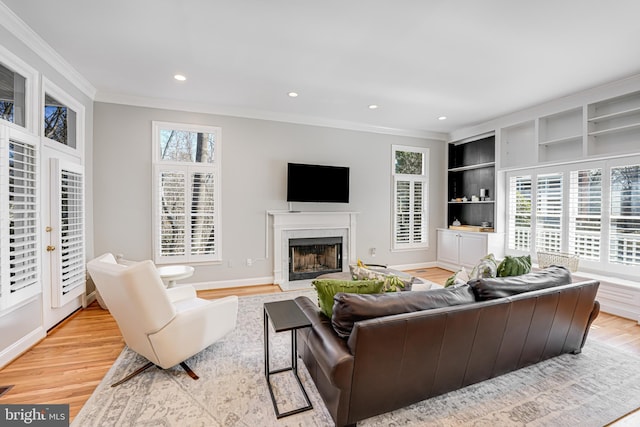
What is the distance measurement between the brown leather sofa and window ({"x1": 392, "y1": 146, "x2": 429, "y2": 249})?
12.2ft

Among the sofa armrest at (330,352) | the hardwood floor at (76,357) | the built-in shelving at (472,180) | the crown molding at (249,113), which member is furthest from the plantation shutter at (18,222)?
the built-in shelving at (472,180)

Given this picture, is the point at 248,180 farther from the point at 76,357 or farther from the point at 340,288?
the point at 340,288

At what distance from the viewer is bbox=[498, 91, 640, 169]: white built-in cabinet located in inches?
151

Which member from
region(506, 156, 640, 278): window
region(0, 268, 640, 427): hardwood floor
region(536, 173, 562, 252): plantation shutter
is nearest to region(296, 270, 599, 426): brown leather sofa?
region(0, 268, 640, 427): hardwood floor

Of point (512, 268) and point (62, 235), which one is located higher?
point (62, 235)

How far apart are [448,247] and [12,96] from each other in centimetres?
693

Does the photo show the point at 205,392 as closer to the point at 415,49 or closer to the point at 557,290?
the point at 557,290

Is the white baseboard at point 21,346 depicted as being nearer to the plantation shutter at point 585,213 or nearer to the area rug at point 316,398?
the area rug at point 316,398

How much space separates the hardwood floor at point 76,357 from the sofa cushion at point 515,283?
0.93 metres

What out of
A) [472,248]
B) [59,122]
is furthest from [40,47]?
[472,248]

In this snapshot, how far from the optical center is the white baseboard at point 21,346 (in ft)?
8.15

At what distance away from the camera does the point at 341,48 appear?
2969 millimetres

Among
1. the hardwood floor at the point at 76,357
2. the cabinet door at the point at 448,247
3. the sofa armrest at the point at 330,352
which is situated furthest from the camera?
the cabinet door at the point at 448,247

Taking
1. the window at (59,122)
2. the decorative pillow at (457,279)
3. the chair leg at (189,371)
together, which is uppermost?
the window at (59,122)
